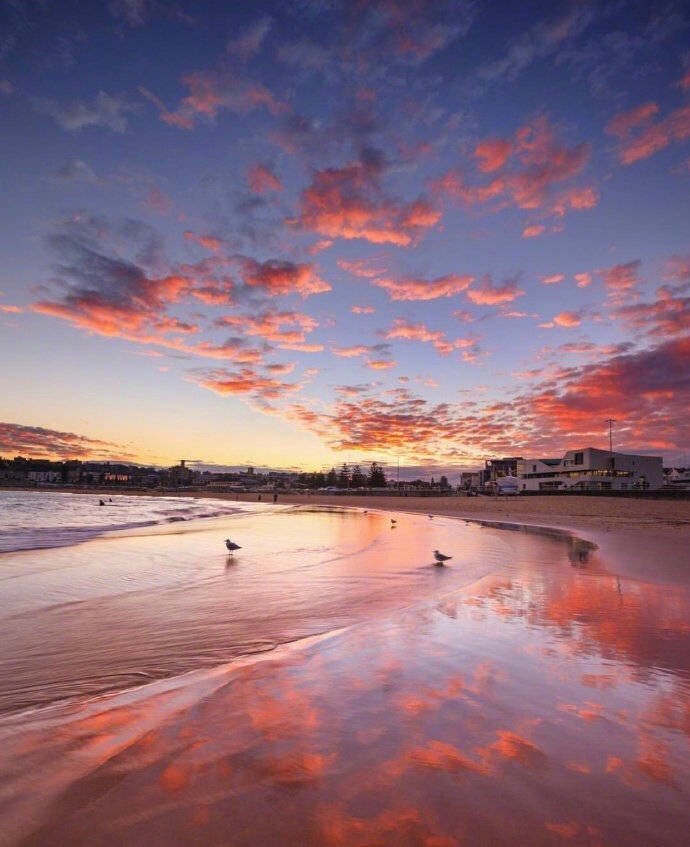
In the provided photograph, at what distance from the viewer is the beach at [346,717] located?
293 centimetres

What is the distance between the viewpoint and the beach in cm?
293

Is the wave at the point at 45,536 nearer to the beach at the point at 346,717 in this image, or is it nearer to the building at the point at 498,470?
the beach at the point at 346,717

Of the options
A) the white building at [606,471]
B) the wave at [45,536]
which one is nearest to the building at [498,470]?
the white building at [606,471]

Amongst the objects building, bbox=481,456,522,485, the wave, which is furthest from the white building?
the wave

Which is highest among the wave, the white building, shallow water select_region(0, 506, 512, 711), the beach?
the white building

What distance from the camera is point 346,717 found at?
14.3ft

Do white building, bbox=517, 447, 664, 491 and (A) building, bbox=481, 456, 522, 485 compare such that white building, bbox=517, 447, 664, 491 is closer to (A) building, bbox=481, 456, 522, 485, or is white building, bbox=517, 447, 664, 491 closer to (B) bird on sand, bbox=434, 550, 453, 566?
(A) building, bbox=481, 456, 522, 485

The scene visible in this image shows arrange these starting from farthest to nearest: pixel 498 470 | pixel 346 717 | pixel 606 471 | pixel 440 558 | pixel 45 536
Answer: pixel 498 470 → pixel 606 471 → pixel 45 536 → pixel 440 558 → pixel 346 717

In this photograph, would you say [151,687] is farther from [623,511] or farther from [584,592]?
[623,511]

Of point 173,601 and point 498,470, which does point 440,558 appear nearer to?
point 173,601

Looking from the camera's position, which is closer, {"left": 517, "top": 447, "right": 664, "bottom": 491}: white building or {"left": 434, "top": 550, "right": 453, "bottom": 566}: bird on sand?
{"left": 434, "top": 550, "right": 453, "bottom": 566}: bird on sand

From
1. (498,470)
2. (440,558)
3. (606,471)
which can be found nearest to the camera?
(440,558)

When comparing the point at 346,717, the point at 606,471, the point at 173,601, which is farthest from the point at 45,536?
the point at 606,471

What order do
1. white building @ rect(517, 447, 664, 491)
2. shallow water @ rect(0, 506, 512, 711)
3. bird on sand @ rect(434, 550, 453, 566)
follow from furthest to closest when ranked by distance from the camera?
white building @ rect(517, 447, 664, 491) < bird on sand @ rect(434, 550, 453, 566) < shallow water @ rect(0, 506, 512, 711)
